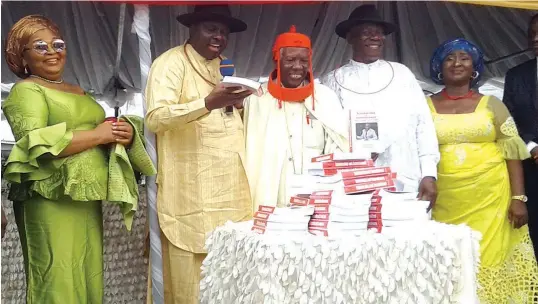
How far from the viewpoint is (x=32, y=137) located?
12.7ft

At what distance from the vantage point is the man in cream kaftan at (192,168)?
4.32m

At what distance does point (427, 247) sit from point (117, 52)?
274 centimetres

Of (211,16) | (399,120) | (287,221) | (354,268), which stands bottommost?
(354,268)

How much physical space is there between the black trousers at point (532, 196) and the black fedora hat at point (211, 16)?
1.98m

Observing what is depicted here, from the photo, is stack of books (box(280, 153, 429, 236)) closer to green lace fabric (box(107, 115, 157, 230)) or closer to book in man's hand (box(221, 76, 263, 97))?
book in man's hand (box(221, 76, 263, 97))

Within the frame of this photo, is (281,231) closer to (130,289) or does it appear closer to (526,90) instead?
(130,289)

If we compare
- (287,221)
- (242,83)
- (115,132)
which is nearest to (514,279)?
(287,221)

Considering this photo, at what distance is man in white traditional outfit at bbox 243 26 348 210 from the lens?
429 centimetres

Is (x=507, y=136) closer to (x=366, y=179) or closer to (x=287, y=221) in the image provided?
(x=366, y=179)

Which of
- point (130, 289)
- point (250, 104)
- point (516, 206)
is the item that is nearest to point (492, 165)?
point (516, 206)

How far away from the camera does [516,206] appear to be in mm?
4840

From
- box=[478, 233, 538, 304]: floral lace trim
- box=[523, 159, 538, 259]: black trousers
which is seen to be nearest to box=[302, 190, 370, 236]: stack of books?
box=[478, 233, 538, 304]: floral lace trim

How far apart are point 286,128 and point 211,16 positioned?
73cm

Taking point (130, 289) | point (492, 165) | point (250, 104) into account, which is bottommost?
point (130, 289)
